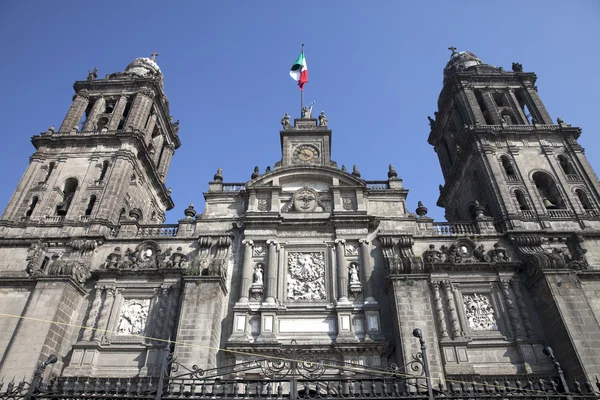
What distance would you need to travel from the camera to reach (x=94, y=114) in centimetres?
2858

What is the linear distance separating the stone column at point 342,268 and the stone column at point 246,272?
413 centimetres

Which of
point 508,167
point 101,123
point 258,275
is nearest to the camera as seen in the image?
point 258,275

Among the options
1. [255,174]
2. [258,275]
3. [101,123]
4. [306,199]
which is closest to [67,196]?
[101,123]

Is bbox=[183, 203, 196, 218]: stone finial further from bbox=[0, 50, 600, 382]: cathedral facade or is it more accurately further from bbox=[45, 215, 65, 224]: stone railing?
bbox=[45, 215, 65, 224]: stone railing

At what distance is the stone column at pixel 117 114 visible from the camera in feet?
90.1

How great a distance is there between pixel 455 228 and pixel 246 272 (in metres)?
10.9

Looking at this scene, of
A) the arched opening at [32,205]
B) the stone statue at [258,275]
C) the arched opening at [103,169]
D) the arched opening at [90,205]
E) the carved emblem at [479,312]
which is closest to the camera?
the carved emblem at [479,312]

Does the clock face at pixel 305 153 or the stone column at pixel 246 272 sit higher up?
the clock face at pixel 305 153

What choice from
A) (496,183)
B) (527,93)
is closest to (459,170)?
(496,183)

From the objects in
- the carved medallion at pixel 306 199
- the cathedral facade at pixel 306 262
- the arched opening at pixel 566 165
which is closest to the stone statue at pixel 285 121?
the cathedral facade at pixel 306 262

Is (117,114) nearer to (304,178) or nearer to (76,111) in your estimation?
(76,111)

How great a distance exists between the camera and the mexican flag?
29453 mm

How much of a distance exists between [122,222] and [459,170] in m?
20.8

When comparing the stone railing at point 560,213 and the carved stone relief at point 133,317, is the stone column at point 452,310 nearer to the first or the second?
the stone railing at point 560,213
